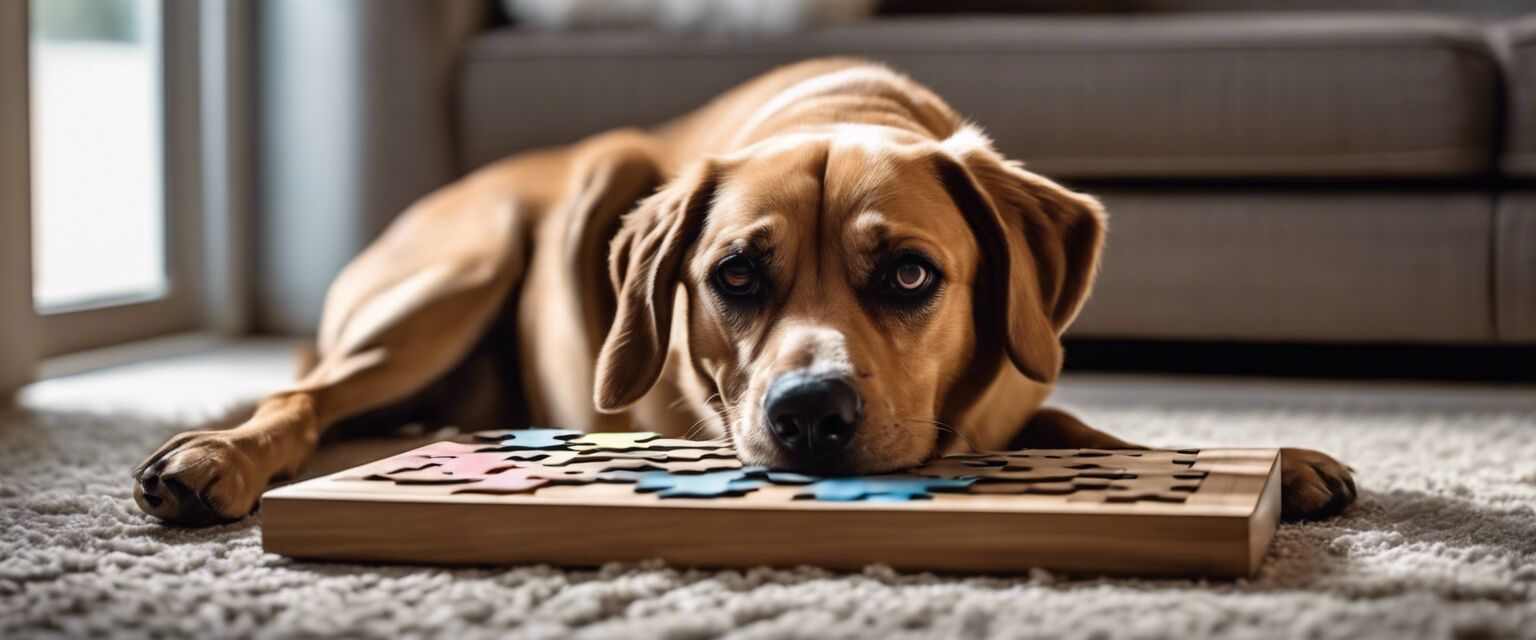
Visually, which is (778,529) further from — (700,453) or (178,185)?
(178,185)

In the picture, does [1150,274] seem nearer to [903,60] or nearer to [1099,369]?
[1099,369]

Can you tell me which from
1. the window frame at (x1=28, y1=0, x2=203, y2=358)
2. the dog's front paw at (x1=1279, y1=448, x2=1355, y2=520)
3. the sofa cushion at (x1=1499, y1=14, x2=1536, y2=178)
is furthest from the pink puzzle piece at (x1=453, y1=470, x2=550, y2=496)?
the window frame at (x1=28, y1=0, x2=203, y2=358)

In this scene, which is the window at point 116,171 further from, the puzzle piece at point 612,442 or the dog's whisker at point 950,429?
the dog's whisker at point 950,429

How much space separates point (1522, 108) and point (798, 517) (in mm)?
2362

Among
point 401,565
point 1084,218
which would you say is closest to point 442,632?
point 401,565

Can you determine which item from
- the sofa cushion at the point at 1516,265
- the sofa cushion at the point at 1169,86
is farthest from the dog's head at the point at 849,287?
the sofa cushion at the point at 1516,265

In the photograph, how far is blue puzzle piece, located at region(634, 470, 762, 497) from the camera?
5.32ft

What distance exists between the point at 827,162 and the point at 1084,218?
0.36m

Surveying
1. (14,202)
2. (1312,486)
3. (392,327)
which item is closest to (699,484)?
(1312,486)

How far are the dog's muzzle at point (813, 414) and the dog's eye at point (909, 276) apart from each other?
236 millimetres

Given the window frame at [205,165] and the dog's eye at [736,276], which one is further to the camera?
the window frame at [205,165]

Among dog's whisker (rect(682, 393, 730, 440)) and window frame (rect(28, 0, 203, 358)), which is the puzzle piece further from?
window frame (rect(28, 0, 203, 358))

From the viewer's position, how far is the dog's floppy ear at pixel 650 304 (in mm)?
2090

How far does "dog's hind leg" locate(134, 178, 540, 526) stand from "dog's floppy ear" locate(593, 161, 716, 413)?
46 cm
